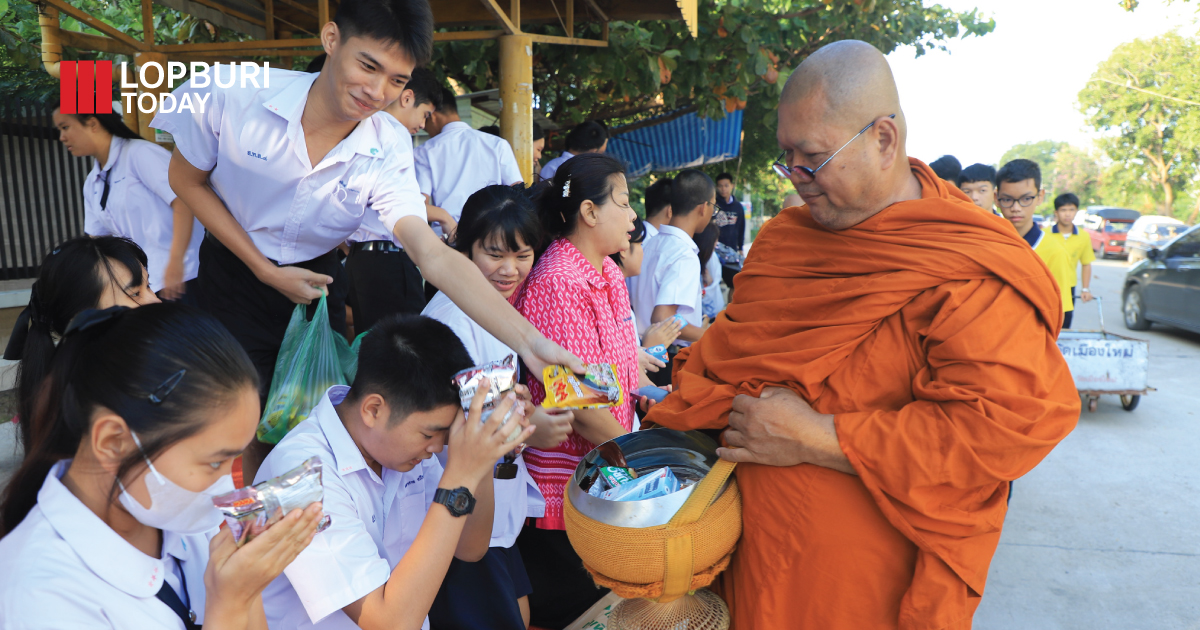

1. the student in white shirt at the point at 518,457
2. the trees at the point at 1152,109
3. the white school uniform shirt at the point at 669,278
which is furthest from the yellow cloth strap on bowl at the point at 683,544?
the trees at the point at 1152,109

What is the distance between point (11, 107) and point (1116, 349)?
8874 mm

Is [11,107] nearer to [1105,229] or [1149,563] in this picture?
[1149,563]

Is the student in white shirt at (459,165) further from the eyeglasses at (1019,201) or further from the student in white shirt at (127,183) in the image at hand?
the eyeglasses at (1019,201)

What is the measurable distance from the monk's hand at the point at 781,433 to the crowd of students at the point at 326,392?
1.48ft

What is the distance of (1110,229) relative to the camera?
27625 millimetres

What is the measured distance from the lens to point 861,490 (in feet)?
5.77

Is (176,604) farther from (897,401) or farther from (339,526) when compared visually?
(897,401)

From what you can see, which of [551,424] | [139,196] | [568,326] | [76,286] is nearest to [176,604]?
[551,424]

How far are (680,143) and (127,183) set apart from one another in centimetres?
880

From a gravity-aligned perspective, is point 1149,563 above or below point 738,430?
below

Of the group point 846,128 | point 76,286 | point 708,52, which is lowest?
point 76,286

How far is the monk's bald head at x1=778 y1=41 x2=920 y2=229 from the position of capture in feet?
5.74

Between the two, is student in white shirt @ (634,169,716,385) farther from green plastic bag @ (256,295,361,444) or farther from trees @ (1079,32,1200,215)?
trees @ (1079,32,1200,215)

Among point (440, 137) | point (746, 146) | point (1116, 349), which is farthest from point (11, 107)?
point (746, 146)
